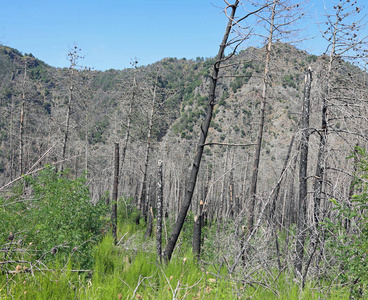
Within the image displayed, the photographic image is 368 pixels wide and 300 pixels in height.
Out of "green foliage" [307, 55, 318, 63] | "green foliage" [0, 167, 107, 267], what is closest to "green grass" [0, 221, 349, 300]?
"green foliage" [0, 167, 107, 267]

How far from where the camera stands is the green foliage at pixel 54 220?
550 cm

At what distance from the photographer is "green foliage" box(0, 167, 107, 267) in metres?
5.50

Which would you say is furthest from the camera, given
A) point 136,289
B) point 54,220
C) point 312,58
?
point 312,58

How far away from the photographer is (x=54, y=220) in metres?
5.82

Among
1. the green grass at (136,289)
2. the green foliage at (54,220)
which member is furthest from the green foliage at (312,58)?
the green foliage at (54,220)

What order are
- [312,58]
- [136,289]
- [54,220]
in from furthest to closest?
[312,58] → [54,220] → [136,289]

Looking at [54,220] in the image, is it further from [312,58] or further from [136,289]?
[312,58]

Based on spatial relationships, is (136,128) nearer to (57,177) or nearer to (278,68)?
(278,68)

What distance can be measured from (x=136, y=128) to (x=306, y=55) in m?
12.5

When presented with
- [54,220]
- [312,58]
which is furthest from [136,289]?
[312,58]

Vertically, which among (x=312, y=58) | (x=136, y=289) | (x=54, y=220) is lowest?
(x=54, y=220)

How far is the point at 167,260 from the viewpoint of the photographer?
5.75 meters

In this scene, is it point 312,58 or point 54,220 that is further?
point 312,58

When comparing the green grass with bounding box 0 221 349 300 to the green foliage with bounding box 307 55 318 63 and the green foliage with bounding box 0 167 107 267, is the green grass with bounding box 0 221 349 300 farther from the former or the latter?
the green foliage with bounding box 307 55 318 63
